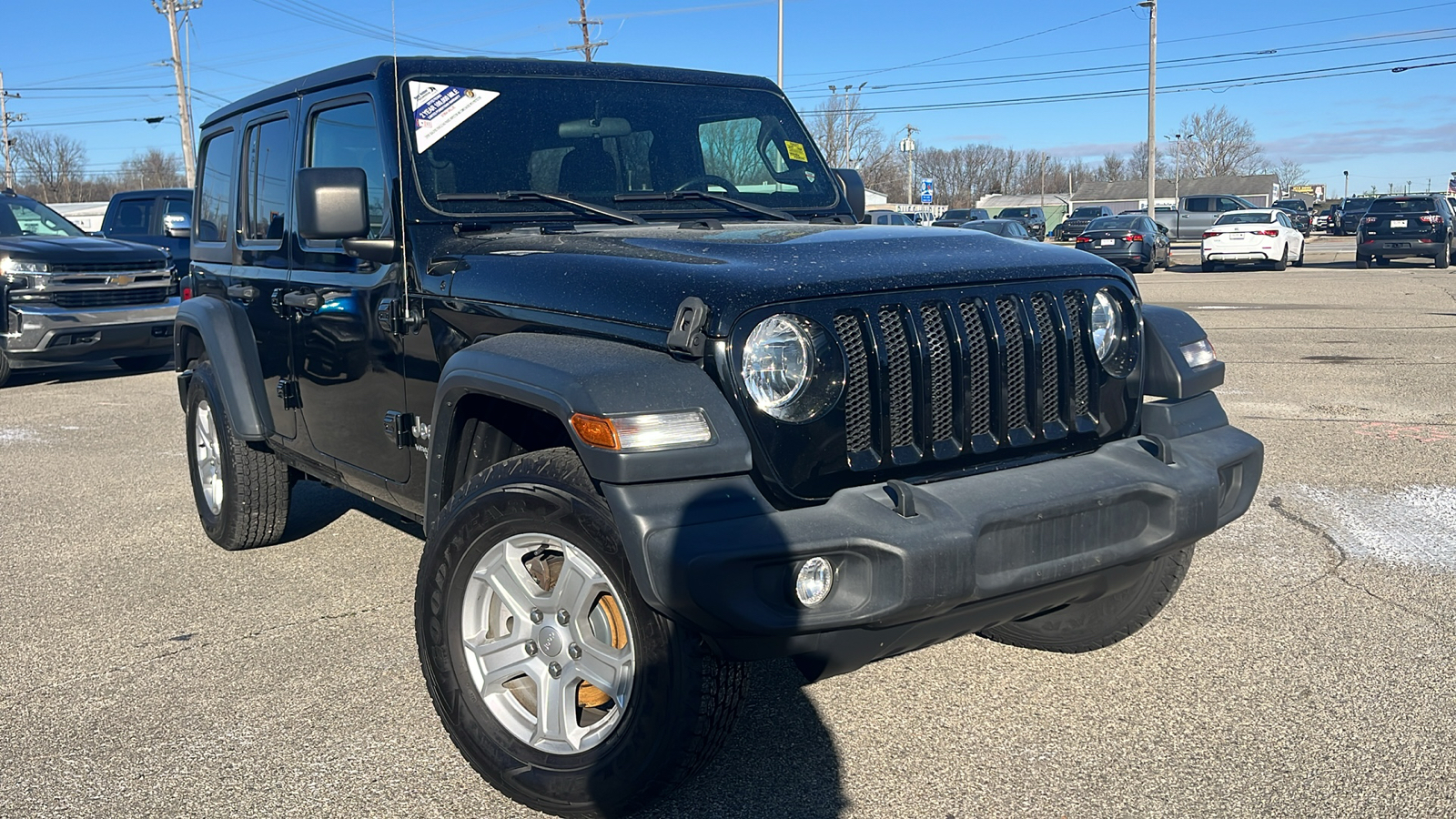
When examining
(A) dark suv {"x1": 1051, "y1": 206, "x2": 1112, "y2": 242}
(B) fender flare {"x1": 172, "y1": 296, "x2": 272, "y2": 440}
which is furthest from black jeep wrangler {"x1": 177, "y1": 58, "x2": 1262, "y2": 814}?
(A) dark suv {"x1": 1051, "y1": 206, "x2": 1112, "y2": 242}

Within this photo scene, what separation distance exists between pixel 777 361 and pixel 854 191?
7.39 ft

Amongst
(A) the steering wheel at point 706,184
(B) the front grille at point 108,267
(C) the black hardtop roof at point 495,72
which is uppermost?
(C) the black hardtop roof at point 495,72

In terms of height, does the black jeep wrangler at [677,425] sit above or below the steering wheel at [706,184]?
below

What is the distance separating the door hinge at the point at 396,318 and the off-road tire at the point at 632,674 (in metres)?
0.81

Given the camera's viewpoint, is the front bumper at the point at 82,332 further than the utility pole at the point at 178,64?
No

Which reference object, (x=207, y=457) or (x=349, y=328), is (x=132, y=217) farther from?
(x=349, y=328)

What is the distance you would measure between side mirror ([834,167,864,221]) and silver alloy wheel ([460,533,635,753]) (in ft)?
7.60

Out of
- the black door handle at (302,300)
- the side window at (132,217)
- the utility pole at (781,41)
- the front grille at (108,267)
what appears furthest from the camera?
the utility pole at (781,41)

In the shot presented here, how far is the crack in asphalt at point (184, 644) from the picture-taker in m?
4.05

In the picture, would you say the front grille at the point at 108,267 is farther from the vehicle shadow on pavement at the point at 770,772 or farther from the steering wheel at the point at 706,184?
the vehicle shadow on pavement at the point at 770,772

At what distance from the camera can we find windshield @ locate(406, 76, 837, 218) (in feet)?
13.3

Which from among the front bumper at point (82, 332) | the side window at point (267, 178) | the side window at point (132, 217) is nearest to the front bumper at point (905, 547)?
the side window at point (267, 178)

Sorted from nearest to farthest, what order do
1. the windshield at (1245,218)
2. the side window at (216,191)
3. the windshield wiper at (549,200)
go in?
1. the windshield wiper at (549,200)
2. the side window at (216,191)
3. the windshield at (1245,218)

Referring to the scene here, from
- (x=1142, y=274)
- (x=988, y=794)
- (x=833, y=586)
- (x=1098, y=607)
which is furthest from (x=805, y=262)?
(x=1142, y=274)
